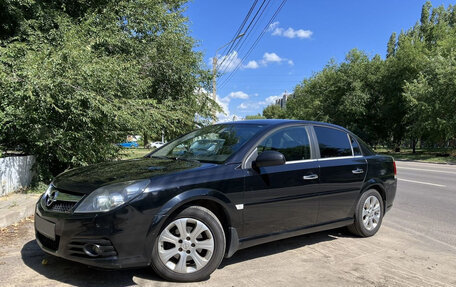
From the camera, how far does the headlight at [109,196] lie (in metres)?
3.12

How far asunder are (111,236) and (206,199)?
94 cm

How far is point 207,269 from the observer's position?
11.3 feet

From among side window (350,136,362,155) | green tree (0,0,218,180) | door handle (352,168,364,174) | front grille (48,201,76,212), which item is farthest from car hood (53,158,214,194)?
green tree (0,0,218,180)

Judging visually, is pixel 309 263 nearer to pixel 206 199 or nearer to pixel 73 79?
pixel 206 199

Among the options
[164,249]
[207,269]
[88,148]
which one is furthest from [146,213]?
[88,148]

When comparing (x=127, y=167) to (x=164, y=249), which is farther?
(x=127, y=167)

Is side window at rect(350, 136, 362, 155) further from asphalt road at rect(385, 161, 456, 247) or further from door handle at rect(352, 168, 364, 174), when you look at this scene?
asphalt road at rect(385, 161, 456, 247)

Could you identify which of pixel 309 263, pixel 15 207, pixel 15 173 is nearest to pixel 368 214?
pixel 309 263

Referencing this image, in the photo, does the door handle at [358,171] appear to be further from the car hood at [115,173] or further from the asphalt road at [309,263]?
the car hood at [115,173]

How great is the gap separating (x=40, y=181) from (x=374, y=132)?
1602 inches

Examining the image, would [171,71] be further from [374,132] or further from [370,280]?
[374,132]

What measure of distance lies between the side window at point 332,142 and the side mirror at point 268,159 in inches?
40.8

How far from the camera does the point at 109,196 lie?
10.3 feet

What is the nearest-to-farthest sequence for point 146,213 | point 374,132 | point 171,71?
1. point 146,213
2. point 171,71
3. point 374,132
